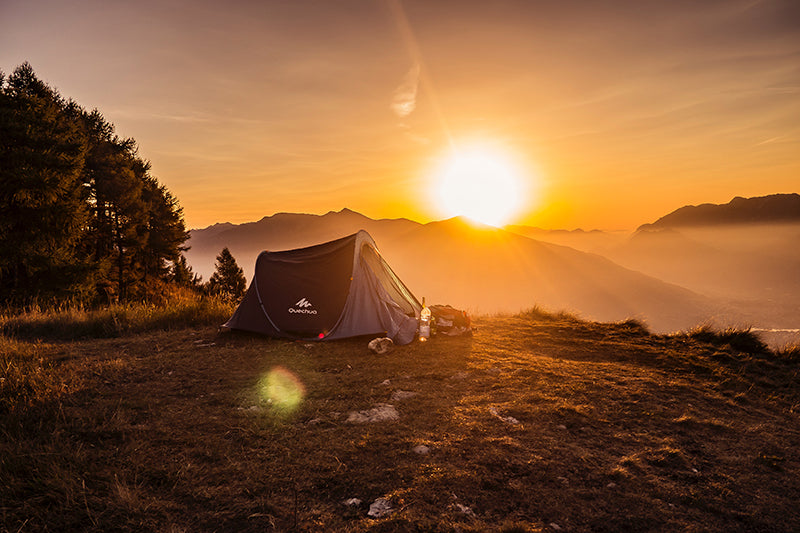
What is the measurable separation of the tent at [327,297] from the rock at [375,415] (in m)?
3.45

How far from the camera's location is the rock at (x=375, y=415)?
175 inches

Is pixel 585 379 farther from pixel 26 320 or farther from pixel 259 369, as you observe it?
pixel 26 320

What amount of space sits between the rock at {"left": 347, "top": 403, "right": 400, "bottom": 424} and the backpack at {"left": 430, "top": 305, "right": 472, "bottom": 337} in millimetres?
4474

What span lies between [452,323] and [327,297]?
3.34 metres

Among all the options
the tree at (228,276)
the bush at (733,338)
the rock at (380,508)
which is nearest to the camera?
the rock at (380,508)

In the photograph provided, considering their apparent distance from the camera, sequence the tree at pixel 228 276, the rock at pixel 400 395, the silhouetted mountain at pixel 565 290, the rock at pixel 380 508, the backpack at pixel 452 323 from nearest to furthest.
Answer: the rock at pixel 380 508, the rock at pixel 400 395, the backpack at pixel 452 323, the tree at pixel 228 276, the silhouetted mountain at pixel 565 290

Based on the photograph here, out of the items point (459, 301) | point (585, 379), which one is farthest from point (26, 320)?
point (459, 301)

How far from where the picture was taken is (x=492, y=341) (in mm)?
8805

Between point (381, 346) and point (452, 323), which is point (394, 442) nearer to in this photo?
point (381, 346)

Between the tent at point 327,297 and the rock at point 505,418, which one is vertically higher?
the tent at point 327,297

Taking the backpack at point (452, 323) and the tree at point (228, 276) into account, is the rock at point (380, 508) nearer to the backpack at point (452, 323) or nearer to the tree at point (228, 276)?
the backpack at point (452, 323)

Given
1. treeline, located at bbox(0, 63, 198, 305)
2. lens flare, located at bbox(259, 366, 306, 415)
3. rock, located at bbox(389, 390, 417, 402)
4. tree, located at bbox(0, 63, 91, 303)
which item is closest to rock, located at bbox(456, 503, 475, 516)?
rock, located at bbox(389, 390, 417, 402)

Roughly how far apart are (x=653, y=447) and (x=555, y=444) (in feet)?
3.55

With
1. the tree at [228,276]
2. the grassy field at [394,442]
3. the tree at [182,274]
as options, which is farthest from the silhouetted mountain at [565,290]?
the grassy field at [394,442]
